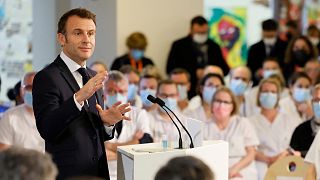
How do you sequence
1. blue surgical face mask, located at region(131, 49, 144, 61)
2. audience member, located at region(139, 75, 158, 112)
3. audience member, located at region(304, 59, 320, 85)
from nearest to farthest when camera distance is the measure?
1. audience member, located at region(139, 75, 158, 112)
2. audience member, located at region(304, 59, 320, 85)
3. blue surgical face mask, located at region(131, 49, 144, 61)

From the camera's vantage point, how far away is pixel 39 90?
12.1ft

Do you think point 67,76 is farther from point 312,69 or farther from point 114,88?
point 312,69

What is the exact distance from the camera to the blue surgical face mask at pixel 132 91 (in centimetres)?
777

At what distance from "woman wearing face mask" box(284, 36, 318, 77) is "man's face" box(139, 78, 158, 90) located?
2.76m

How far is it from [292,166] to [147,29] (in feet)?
16.0

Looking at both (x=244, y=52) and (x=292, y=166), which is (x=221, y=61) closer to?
(x=244, y=52)

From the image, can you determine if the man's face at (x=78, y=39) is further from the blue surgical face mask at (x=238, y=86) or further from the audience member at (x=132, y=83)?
the blue surgical face mask at (x=238, y=86)

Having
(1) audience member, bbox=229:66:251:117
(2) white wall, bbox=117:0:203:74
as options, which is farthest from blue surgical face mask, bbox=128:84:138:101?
(2) white wall, bbox=117:0:203:74

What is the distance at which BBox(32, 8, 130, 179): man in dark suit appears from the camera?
142 inches

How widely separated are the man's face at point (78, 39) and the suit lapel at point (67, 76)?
0.05 metres

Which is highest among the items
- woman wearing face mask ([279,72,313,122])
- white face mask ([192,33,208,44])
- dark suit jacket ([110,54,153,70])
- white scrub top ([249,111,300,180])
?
white face mask ([192,33,208,44])

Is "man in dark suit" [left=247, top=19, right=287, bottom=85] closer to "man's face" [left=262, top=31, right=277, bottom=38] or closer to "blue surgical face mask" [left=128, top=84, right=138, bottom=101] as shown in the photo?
"man's face" [left=262, top=31, right=277, bottom=38]

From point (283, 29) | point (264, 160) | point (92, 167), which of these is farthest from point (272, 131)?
point (283, 29)

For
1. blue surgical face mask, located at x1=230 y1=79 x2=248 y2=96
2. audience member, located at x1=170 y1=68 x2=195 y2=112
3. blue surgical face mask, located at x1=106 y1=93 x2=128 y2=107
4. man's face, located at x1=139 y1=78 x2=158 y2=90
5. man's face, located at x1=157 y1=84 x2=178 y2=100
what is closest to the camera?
blue surgical face mask, located at x1=106 y1=93 x2=128 y2=107
